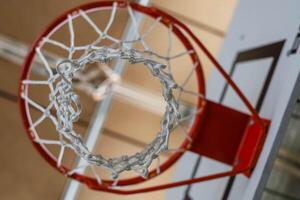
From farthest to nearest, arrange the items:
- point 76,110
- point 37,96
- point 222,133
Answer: point 37,96, point 222,133, point 76,110

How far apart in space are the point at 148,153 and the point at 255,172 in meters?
0.27

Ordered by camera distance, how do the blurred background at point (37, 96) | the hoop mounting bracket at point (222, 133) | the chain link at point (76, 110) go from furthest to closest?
1. the blurred background at point (37, 96)
2. the hoop mounting bracket at point (222, 133)
3. the chain link at point (76, 110)

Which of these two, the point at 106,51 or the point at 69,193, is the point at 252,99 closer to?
the point at 106,51

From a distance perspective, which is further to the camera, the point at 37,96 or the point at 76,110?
the point at 37,96

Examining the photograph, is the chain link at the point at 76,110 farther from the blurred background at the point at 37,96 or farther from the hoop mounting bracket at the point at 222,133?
the blurred background at the point at 37,96

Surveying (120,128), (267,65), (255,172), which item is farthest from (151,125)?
(255,172)

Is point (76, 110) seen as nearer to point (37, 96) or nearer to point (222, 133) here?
point (222, 133)

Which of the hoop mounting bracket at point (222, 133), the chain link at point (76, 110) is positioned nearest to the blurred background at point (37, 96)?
the hoop mounting bracket at point (222, 133)

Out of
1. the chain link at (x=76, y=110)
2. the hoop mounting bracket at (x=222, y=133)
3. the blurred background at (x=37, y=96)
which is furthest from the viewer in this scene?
the blurred background at (x=37, y=96)

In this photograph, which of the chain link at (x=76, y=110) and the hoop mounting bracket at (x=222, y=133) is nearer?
the chain link at (x=76, y=110)

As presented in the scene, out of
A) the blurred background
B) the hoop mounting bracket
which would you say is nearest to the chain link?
the hoop mounting bracket

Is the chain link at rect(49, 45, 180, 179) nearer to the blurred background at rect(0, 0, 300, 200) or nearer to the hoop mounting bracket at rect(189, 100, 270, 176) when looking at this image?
the hoop mounting bracket at rect(189, 100, 270, 176)

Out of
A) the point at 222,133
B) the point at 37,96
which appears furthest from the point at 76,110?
the point at 37,96

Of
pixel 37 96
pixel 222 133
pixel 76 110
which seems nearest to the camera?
pixel 76 110
